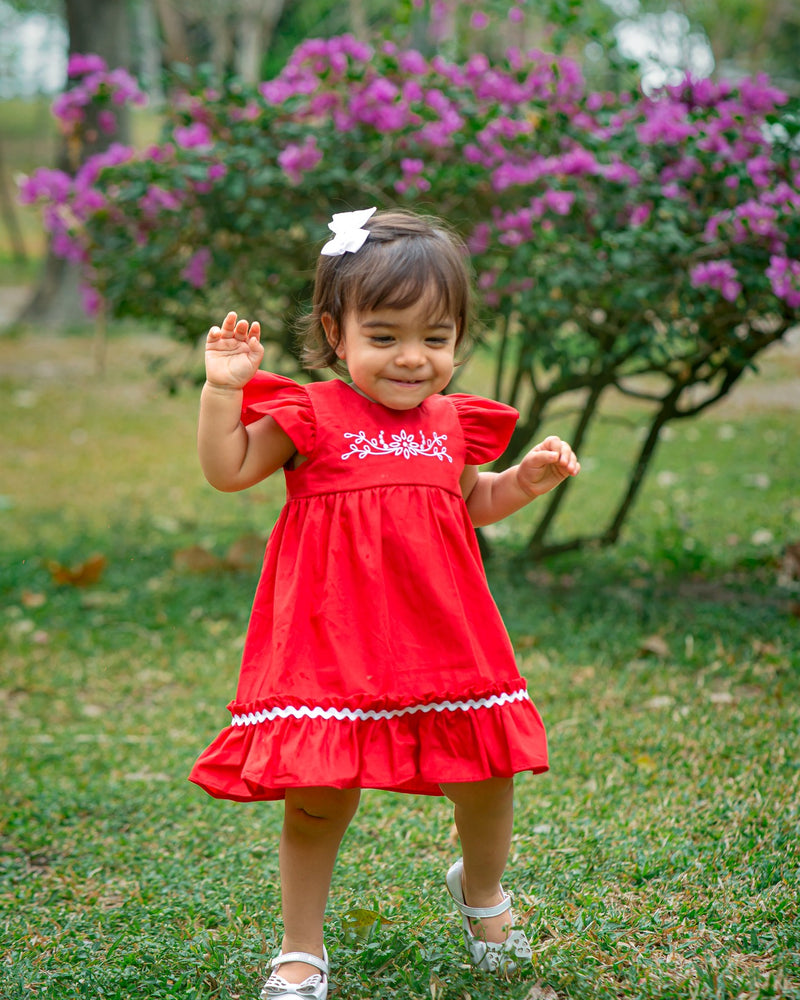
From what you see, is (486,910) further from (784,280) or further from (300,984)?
(784,280)

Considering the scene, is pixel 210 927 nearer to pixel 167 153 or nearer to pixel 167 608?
pixel 167 608

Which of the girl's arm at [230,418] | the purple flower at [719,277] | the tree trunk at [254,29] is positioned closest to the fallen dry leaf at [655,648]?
the purple flower at [719,277]

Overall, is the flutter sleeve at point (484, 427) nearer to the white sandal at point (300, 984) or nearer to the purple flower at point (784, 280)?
the white sandal at point (300, 984)

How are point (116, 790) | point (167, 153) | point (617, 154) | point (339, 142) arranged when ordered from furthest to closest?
1. point (167, 153)
2. point (339, 142)
3. point (617, 154)
4. point (116, 790)

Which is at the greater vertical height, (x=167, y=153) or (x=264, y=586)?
(x=264, y=586)

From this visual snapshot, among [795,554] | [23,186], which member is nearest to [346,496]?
[795,554]

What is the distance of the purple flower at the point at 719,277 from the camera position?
148 inches

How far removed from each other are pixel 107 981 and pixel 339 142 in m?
3.23

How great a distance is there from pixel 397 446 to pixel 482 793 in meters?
0.62

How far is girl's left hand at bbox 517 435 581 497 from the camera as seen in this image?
208 cm

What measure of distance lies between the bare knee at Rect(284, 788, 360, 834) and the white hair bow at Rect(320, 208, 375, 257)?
0.94 meters

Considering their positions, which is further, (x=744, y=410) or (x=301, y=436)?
(x=744, y=410)

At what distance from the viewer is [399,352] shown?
6.50ft

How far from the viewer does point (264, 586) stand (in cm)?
201
